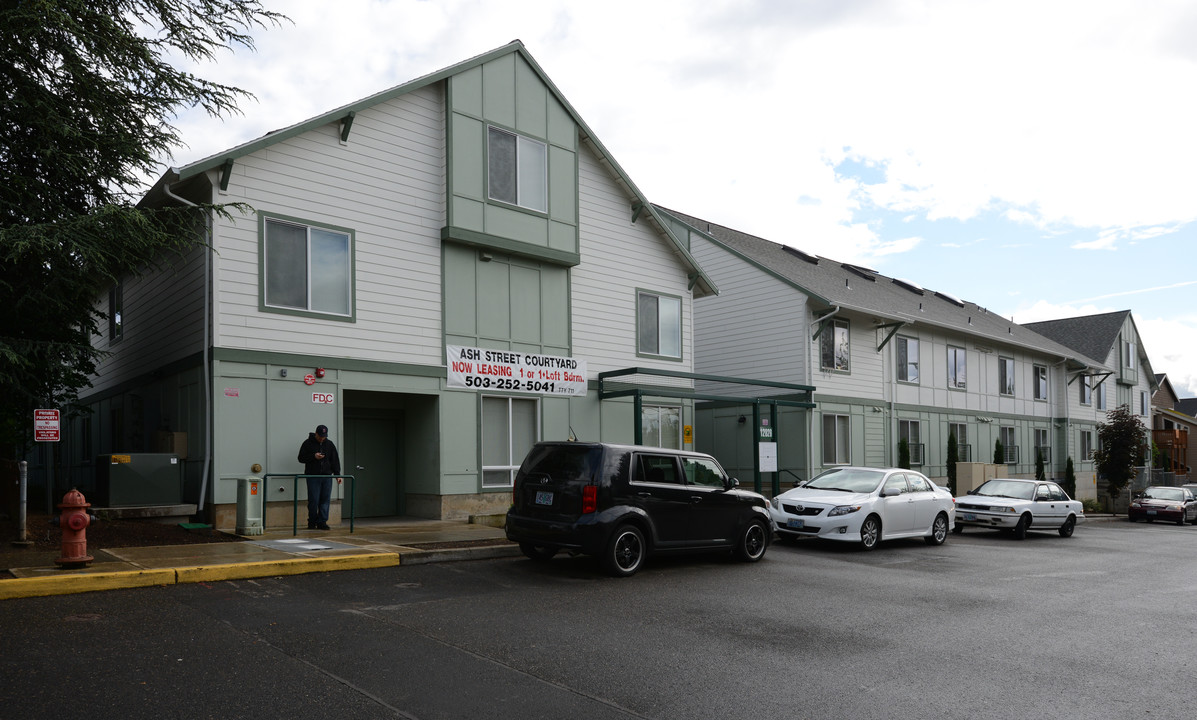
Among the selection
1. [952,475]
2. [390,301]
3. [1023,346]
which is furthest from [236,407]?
[1023,346]

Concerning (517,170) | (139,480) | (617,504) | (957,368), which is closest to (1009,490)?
(957,368)

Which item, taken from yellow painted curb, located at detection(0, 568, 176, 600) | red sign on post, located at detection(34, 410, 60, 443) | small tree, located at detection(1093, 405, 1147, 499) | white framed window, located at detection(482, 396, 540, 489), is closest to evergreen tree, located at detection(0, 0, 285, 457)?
red sign on post, located at detection(34, 410, 60, 443)

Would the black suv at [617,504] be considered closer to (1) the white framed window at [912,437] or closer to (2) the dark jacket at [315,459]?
(2) the dark jacket at [315,459]

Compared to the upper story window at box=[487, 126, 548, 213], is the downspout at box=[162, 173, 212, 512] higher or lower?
lower

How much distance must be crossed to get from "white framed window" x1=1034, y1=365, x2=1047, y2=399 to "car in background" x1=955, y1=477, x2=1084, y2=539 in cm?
1782

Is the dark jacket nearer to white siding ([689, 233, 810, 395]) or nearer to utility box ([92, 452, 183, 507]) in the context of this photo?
utility box ([92, 452, 183, 507])

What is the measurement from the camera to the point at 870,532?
15406mm

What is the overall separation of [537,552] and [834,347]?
659 inches

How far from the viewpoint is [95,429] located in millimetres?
21016

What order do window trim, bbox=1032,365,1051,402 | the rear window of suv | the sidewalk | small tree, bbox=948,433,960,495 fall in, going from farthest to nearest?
window trim, bbox=1032,365,1051,402 → small tree, bbox=948,433,960,495 → the rear window of suv → the sidewalk

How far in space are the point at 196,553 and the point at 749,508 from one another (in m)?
7.45

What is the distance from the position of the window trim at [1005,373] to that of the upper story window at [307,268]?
28163mm

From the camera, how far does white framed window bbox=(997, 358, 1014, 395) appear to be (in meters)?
35.4

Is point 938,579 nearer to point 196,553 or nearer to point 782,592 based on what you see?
point 782,592
